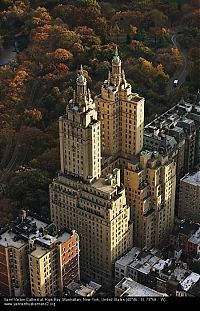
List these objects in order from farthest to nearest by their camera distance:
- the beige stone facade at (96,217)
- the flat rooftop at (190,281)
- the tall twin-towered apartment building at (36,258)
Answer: the beige stone facade at (96,217) → the flat rooftop at (190,281) → the tall twin-towered apartment building at (36,258)

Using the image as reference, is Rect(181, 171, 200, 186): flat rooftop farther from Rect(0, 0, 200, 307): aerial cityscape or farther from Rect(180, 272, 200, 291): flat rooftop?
Rect(180, 272, 200, 291): flat rooftop

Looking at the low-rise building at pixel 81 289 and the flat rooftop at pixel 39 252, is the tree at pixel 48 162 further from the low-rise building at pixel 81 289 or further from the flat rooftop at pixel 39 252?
the flat rooftop at pixel 39 252

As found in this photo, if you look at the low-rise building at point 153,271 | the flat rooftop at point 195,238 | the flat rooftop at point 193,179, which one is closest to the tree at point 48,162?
the flat rooftop at point 193,179

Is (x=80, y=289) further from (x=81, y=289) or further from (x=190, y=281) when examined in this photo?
(x=190, y=281)

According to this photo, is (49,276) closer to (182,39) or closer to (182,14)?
(182,39)

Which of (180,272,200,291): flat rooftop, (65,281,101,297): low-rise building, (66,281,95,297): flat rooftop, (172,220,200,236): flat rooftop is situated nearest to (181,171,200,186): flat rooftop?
(172,220,200,236): flat rooftop

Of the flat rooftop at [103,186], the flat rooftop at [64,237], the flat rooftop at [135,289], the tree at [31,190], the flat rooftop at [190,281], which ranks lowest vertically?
the flat rooftop at [190,281]

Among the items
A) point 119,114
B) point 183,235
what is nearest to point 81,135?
point 119,114
